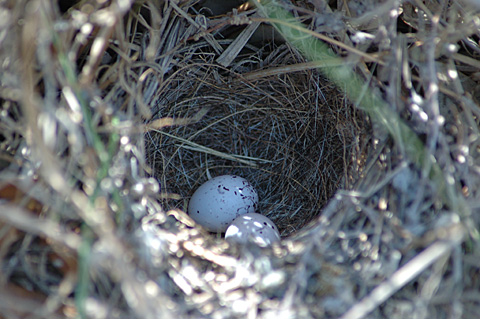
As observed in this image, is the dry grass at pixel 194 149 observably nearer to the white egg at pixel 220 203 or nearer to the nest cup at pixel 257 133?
the nest cup at pixel 257 133

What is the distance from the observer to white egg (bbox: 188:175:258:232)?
1770 millimetres

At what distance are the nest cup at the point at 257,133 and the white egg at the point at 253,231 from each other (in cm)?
24

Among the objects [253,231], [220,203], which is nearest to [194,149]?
[220,203]

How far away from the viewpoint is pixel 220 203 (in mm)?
1777

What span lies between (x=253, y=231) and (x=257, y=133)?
0.66m

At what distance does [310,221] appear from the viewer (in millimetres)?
1772

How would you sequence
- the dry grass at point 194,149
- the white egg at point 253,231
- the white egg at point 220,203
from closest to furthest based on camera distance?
the dry grass at point 194,149, the white egg at point 253,231, the white egg at point 220,203

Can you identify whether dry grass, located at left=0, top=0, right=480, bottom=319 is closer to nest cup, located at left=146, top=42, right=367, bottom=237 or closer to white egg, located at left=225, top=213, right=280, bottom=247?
nest cup, located at left=146, top=42, right=367, bottom=237

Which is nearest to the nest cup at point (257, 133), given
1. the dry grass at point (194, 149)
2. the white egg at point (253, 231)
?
the dry grass at point (194, 149)

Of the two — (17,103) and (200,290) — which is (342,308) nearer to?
(200,290)

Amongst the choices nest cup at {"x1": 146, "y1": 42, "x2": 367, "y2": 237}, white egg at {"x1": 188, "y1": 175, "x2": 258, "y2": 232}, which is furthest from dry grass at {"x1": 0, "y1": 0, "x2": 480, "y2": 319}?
white egg at {"x1": 188, "y1": 175, "x2": 258, "y2": 232}

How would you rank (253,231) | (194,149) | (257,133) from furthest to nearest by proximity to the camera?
1. (257,133)
2. (194,149)
3. (253,231)

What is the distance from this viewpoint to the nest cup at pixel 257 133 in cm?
184

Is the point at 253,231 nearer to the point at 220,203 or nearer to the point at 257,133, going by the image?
the point at 220,203
